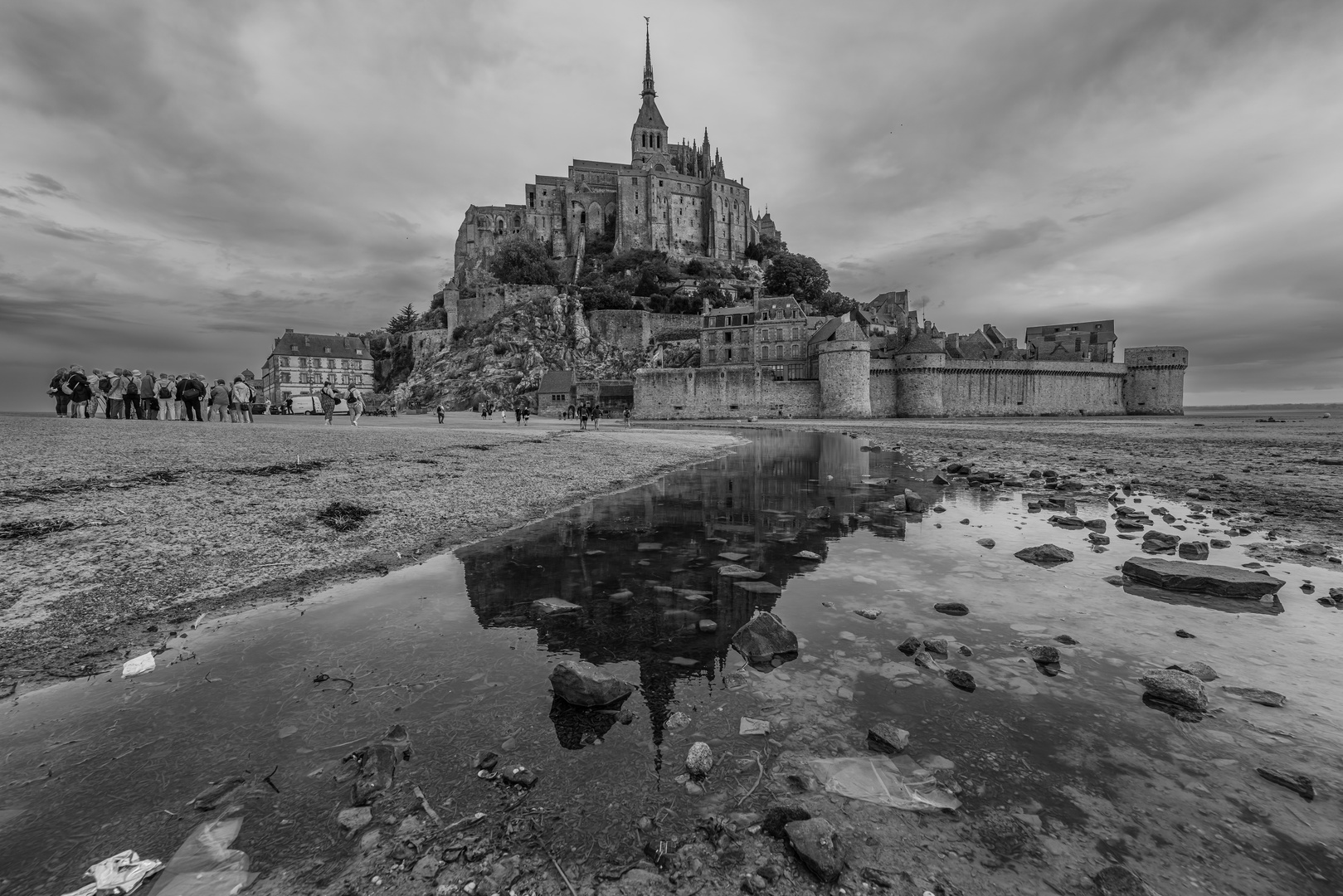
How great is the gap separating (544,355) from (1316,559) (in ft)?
265

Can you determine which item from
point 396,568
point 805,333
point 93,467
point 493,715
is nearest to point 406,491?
point 396,568

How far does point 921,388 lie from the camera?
68.0 m

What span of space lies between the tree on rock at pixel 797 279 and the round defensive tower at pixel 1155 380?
42386 millimetres

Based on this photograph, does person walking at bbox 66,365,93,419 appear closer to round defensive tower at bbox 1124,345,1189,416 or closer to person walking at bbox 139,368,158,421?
person walking at bbox 139,368,158,421

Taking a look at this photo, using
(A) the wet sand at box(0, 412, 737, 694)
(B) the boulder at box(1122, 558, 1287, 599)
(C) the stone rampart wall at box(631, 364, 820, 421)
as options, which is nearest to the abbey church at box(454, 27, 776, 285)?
(C) the stone rampart wall at box(631, 364, 820, 421)

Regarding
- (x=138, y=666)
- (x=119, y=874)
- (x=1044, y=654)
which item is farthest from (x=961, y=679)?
(x=138, y=666)

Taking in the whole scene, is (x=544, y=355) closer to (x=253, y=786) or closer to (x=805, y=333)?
(x=805, y=333)

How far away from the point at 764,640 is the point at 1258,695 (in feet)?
11.3

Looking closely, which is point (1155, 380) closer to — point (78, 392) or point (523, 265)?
point (523, 265)

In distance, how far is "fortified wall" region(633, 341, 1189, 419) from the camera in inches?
2653

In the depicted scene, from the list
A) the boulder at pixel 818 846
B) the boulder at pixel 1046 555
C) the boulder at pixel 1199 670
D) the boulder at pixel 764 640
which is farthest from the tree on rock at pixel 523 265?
the boulder at pixel 818 846

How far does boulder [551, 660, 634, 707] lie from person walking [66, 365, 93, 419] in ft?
94.8

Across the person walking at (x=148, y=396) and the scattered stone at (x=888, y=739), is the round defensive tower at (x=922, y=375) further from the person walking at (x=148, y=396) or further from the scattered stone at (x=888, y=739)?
the scattered stone at (x=888, y=739)

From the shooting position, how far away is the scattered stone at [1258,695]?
3922mm
